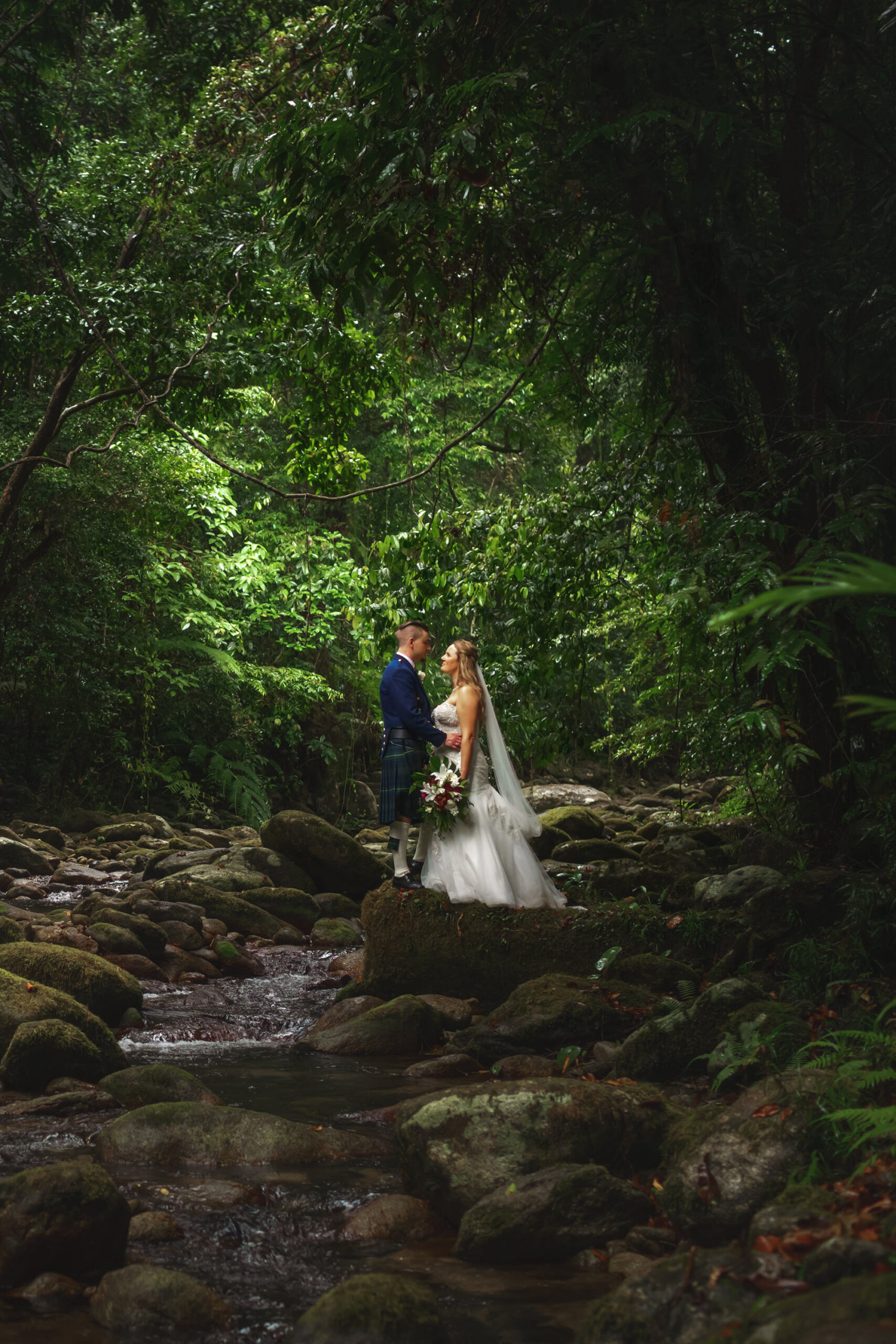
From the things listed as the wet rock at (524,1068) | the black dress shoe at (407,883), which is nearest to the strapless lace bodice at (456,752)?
the black dress shoe at (407,883)

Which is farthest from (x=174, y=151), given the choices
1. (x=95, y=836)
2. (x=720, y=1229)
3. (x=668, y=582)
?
(x=95, y=836)

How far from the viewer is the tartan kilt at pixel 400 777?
26.7 feet

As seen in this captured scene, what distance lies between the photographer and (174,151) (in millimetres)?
9867

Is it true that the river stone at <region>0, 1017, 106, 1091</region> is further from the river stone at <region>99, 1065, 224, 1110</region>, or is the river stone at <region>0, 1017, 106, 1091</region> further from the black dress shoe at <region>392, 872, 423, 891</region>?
the black dress shoe at <region>392, 872, 423, 891</region>

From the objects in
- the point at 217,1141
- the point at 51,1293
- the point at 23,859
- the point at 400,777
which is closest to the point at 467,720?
the point at 400,777

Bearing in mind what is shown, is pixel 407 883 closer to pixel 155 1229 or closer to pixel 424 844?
pixel 424 844

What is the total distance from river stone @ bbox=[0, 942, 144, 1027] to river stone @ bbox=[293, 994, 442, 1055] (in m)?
1.22

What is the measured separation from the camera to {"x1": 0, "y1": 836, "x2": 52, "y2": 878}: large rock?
1377 centimetres

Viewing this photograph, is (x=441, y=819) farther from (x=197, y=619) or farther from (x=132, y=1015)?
(x=197, y=619)

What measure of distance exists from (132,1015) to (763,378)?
577 centimetres

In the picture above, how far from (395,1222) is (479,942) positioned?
3.37 meters

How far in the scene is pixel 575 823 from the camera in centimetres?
1479

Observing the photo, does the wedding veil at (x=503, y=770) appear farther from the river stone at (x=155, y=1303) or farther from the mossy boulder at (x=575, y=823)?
the mossy boulder at (x=575, y=823)

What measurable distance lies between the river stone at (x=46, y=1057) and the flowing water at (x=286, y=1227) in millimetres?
539
